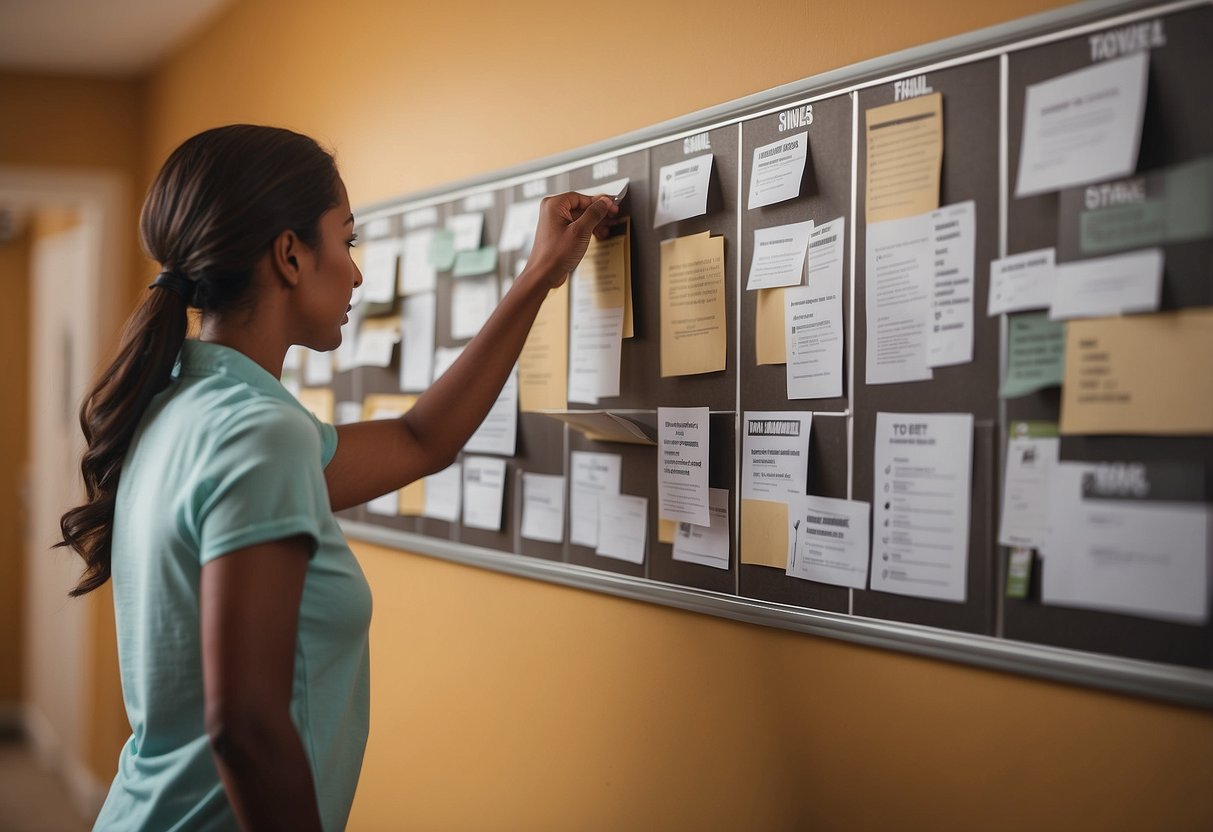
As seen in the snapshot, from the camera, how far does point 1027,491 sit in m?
1.05

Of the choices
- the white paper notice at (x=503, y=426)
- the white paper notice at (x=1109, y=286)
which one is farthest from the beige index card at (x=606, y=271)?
the white paper notice at (x=1109, y=286)

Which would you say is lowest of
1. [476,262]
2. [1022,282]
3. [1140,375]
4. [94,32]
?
[1140,375]

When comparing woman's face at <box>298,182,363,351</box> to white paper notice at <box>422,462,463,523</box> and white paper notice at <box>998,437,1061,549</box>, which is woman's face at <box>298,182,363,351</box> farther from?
white paper notice at <box>998,437,1061,549</box>

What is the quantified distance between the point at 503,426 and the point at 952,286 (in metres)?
0.92

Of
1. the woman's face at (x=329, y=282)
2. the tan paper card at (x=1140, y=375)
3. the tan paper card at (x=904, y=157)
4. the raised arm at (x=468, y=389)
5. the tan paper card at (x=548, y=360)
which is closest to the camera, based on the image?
the tan paper card at (x=1140, y=375)

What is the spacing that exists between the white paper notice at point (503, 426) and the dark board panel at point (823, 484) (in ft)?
2.09

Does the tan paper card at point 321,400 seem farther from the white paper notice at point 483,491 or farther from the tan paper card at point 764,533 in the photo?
the tan paper card at point 764,533

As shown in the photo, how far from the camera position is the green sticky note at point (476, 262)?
1.82 m

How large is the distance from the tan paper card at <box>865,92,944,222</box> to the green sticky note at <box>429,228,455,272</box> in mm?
959

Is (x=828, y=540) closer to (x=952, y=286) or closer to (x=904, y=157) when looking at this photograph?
(x=952, y=286)

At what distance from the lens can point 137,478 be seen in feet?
3.66

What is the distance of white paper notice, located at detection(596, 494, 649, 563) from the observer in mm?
1528

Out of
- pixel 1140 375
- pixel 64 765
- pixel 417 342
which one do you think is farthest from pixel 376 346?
pixel 64 765

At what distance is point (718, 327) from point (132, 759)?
3.09ft
